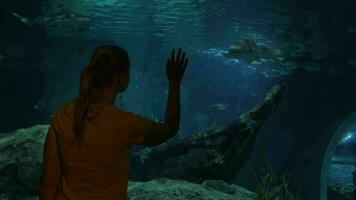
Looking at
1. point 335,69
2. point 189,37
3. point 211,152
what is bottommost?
point 189,37

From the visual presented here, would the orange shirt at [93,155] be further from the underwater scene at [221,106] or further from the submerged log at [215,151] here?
the submerged log at [215,151]

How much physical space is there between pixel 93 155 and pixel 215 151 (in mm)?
5980

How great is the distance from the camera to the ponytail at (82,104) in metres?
2.46

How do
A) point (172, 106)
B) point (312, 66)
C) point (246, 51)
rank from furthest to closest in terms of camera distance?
1. point (312, 66)
2. point (246, 51)
3. point (172, 106)

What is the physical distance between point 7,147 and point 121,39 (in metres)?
26.4

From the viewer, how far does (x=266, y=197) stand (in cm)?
644

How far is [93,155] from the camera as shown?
97.2 inches

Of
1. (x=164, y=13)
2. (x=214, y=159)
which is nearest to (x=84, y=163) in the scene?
(x=214, y=159)

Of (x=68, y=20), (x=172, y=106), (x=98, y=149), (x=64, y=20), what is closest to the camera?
(x=98, y=149)

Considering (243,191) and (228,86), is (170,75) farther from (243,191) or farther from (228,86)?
(228,86)

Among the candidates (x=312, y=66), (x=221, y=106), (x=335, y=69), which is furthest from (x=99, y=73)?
(x=221, y=106)

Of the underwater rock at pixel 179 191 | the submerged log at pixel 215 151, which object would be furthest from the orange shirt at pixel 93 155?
the submerged log at pixel 215 151

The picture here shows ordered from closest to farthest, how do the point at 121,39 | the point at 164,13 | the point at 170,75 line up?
the point at 170,75 → the point at 164,13 → the point at 121,39

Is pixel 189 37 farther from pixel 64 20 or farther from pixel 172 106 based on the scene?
pixel 172 106
